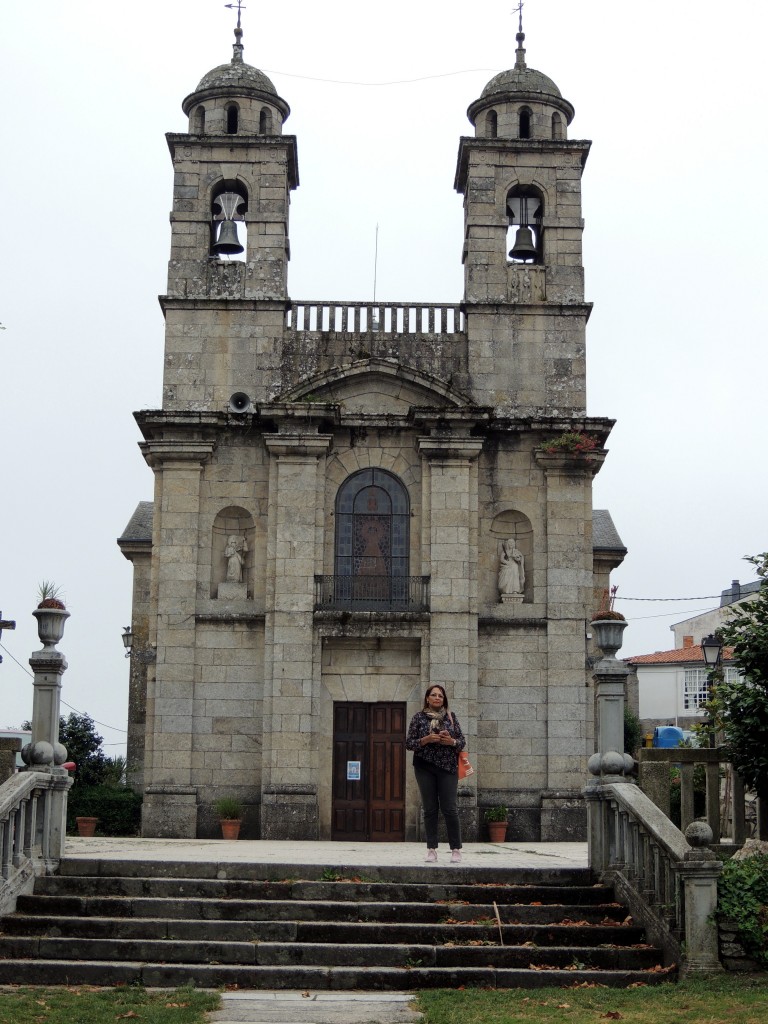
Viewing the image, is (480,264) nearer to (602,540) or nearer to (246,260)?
(246,260)

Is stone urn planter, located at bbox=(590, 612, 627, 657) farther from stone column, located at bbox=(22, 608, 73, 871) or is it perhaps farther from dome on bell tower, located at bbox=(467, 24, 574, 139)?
dome on bell tower, located at bbox=(467, 24, 574, 139)

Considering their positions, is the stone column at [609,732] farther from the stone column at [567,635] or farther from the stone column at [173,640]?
the stone column at [173,640]

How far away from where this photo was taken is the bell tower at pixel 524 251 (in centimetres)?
2633

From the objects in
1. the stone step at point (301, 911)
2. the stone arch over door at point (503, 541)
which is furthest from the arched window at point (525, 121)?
the stone step at point (301, 911)

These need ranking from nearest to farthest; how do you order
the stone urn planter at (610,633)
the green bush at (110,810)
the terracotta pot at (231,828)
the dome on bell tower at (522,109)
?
the stone urn planter at (610,633) < the terracotta pot at (231,828) < the green bush at (110,810) < the dome on bell tower at (522,109)

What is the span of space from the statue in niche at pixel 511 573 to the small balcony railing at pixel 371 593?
143 centimetres

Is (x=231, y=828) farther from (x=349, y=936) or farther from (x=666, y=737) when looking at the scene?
(x=666, y=737)

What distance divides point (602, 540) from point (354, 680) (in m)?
11.4

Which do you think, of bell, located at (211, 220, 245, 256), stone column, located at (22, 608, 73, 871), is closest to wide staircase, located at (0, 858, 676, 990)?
stone column, located at (22, 608, 73, 871)

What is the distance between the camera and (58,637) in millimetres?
15227

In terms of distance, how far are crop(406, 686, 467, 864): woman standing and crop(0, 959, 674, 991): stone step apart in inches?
125

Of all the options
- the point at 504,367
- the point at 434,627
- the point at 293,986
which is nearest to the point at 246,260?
the point at 504,367

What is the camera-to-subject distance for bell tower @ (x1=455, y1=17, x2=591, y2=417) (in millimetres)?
26328

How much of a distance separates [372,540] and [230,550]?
2.55 metres
